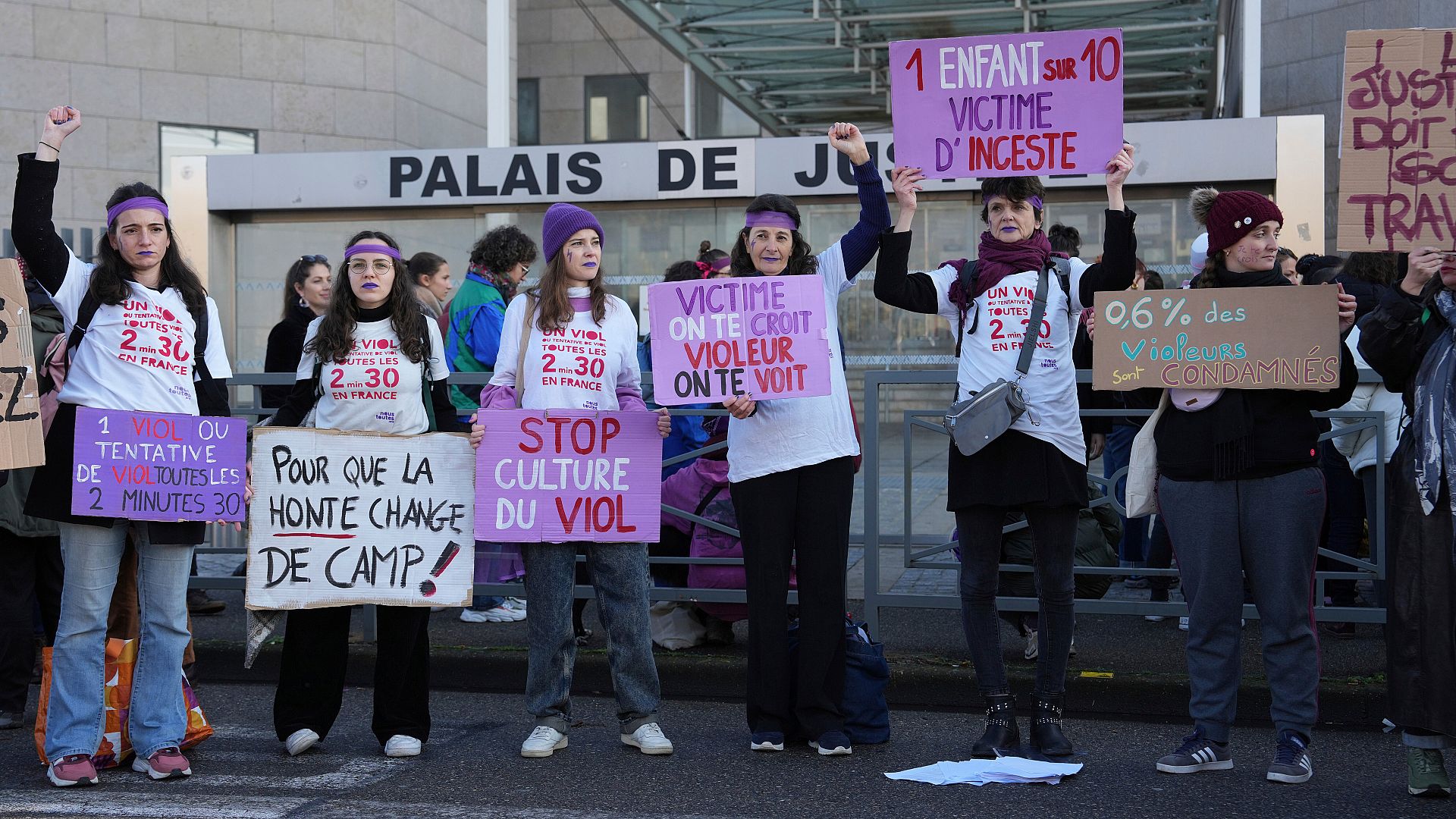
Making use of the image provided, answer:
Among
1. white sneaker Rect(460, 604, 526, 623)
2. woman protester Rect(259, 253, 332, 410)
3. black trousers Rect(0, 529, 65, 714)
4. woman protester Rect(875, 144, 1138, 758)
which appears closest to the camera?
woman protester Rect(875, 144, 1138, 758)

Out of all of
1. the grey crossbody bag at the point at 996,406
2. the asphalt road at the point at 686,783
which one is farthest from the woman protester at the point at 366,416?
the grey crossbody bag at the point at 996,406

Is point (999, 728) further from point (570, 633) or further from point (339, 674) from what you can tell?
point (339, 674)

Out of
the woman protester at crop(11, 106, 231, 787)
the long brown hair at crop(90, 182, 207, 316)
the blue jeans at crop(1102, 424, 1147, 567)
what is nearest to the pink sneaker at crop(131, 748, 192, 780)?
the woman protester at crop(11, 106, 231, 787)

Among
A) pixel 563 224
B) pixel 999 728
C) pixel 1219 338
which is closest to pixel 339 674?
pixel 563 224

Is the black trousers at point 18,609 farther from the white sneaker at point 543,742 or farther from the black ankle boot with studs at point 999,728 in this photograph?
the black ankle boot with studs at point 999,728

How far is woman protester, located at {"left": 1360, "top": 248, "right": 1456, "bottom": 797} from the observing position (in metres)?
4.51

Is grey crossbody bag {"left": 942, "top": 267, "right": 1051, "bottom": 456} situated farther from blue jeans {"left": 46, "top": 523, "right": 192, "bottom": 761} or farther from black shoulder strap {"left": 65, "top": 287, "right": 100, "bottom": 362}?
black shoulder strap {"left": 65, "top": 287, "right": 100, "bottom": 362}

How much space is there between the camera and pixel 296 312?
7.74 m

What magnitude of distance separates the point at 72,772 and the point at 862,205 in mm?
3366

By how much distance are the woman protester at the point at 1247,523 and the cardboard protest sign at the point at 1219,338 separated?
2.3 inches

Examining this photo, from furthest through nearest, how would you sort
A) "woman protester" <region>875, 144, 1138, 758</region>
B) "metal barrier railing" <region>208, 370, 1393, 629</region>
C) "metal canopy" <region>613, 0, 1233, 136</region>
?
1. "metal canopy" <region>613, 0, 1233, 136</region>
2. "metal barrier railing" <region>208, 370, 1393, 629</region>
3. "woman protester" <region>875, 144, 1138, 758</region>

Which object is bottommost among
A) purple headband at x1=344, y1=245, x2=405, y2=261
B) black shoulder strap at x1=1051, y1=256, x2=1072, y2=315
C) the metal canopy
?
black shoulder strap at x1=1051, y1=256, x2=1072, y2=315

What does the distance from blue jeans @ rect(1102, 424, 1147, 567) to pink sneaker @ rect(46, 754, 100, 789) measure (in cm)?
526

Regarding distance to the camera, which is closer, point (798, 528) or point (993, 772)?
point (993, 772)
